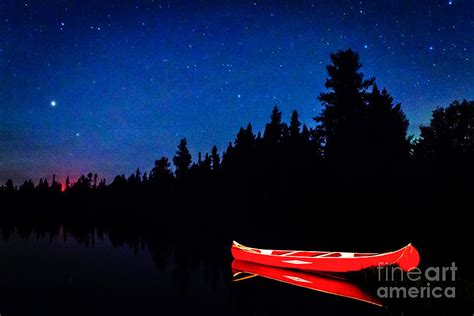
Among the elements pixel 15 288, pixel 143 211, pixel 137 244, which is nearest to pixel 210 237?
pixel 137 244

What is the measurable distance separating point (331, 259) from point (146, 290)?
9.52 metres

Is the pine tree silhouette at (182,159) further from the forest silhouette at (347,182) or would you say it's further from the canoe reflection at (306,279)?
the canoe reflection at (306,279)

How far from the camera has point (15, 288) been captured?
16203mm

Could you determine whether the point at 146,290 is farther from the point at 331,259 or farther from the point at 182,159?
the point at 182,159

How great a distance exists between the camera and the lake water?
1237 centimetres

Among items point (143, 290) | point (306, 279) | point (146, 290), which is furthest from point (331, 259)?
point (143, 290)

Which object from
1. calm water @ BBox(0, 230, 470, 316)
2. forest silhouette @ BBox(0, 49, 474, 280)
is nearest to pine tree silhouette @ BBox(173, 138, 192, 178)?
forest silhouette @ BBox(0, 49, 474, 280)

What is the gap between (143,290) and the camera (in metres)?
15.8

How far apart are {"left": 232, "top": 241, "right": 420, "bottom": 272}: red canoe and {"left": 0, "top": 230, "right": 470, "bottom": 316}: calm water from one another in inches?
67.1

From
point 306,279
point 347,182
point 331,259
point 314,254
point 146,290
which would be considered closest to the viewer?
point 331,259

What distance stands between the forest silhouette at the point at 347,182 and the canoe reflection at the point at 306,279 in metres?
5.27

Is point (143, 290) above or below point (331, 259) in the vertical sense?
below

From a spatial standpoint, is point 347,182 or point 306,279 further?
point 347,182

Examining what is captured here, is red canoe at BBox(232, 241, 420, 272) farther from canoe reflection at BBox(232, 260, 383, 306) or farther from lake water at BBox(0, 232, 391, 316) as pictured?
lake water at BBox(0, 232, 391, 316)
